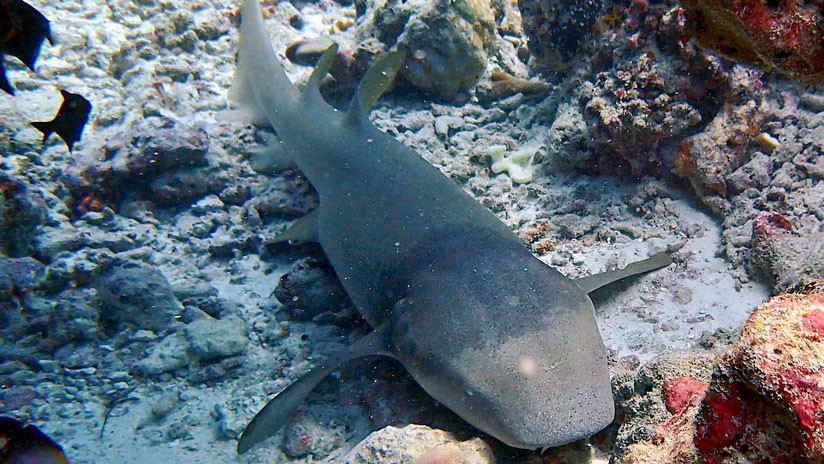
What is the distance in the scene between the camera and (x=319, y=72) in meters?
5.46

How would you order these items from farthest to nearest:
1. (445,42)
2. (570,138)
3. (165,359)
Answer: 1. (445,42)
2. (570,138)
3. (165,359)

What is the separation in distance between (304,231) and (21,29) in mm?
2508

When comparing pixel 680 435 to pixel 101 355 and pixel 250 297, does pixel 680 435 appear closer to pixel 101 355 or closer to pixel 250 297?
pixel 250 297

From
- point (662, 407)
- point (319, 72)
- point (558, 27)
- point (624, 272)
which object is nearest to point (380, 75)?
point (319, 72)

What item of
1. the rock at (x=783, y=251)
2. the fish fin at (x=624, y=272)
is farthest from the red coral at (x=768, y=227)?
the fish fin at (x=624, y=272)

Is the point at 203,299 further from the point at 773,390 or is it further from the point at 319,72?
the point at 773,390

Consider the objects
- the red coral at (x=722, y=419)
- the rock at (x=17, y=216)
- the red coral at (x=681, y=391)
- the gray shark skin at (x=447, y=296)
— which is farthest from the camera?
the rock at (x=17, y=216)

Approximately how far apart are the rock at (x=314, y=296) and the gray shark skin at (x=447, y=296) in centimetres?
26

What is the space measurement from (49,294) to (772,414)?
16.9ft

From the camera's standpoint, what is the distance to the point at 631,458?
1.74m

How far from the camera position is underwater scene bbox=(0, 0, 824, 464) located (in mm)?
2146

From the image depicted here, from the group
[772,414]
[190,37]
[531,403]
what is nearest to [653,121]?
[531,403]

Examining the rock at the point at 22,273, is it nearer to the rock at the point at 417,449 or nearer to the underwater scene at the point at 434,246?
the underwater scene at the point at 434,246

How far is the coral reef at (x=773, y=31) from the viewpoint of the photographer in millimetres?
1612
